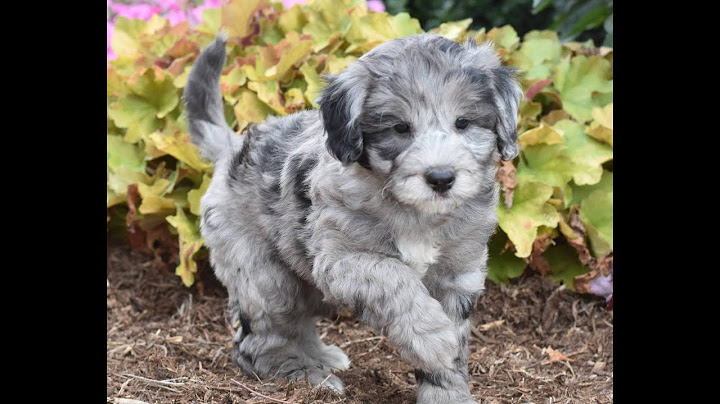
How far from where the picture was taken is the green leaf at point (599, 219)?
217 inches

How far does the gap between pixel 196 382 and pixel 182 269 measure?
1265 millimetres

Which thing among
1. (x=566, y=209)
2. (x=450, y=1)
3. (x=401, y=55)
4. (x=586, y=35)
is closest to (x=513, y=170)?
(x=566, y=209)

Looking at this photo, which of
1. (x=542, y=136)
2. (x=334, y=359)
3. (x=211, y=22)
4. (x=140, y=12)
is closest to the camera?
(x=334, y=359)

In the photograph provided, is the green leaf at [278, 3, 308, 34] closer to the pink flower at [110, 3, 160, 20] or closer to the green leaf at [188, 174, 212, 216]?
the green leaf at [188, 174, 212, 216]

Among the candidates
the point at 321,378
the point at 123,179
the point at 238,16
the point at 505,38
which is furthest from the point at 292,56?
the point at 321,378

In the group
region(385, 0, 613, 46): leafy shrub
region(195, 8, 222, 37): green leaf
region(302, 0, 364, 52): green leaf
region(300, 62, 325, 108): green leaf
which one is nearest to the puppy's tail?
region(300, 62, 325, 108): green leaf

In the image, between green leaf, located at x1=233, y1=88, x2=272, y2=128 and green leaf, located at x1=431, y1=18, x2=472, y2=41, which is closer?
green leaf, located at x1=233, y1=88, x2=272, y2=128

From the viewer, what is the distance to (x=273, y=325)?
4629 millimetres

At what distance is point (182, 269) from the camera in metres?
5.55

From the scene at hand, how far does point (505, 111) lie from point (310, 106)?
7.36 feet

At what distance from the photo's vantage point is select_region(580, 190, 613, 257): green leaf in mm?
5504

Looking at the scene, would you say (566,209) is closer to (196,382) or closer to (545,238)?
(545,238)

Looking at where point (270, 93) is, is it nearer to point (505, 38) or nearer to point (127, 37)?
point (127, 37)

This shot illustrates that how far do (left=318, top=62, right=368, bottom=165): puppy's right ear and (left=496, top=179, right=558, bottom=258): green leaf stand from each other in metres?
1.96
